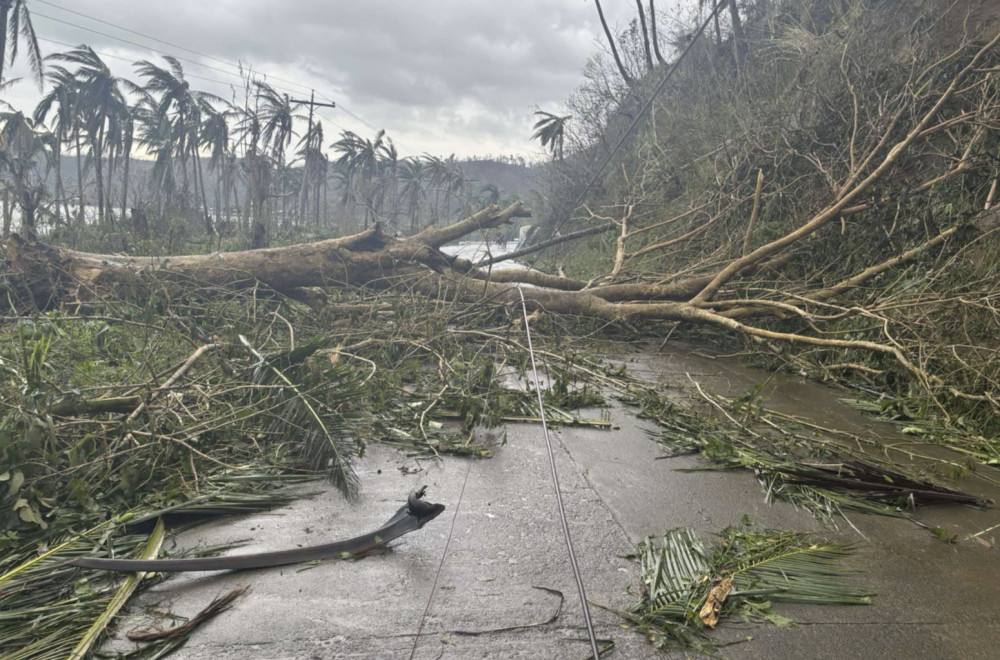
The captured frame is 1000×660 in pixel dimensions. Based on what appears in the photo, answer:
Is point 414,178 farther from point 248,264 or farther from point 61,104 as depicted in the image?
point 248,264

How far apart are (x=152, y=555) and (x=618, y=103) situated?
24.7 m

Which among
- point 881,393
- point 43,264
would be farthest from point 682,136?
point 43,264

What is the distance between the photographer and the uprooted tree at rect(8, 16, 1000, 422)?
5977 mm

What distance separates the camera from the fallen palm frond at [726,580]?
197 cm

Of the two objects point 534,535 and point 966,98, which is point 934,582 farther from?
point 966,98

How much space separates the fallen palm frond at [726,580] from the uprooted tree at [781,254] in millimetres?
2871

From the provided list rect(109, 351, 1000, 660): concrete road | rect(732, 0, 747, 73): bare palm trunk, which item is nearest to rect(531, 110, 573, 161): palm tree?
rect(732, 0, 747, 73): bare palm trunk

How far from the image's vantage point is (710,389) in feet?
16.8

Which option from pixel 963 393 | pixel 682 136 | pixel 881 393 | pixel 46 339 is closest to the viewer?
pixel 46 339

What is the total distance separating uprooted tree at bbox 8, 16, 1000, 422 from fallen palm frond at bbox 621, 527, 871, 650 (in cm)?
287

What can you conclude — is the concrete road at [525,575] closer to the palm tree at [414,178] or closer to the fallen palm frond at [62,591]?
the fallen palm frond at [62,591]

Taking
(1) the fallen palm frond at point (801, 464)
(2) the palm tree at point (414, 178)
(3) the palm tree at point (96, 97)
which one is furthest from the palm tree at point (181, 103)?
(1) the fallen palm frond at point (801, 464)

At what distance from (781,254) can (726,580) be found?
233 inches

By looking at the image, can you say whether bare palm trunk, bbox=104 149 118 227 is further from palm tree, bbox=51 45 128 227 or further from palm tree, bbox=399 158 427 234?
palm tree, bbox=399 158 427 234
